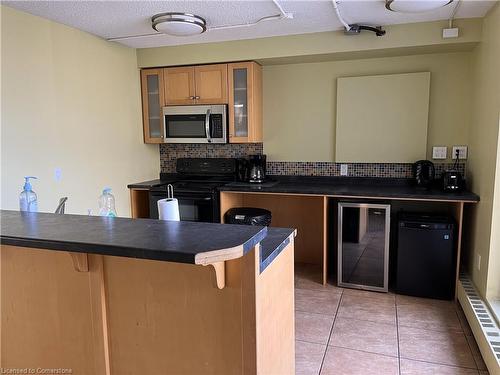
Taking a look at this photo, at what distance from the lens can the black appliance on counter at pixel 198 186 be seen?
3.68 m

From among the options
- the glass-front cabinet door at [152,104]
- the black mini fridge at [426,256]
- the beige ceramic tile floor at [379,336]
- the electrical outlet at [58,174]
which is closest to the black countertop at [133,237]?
the beige ceramic tile floor at [379,336]

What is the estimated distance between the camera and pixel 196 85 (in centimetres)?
384

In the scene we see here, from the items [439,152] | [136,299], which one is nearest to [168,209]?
[136,299]

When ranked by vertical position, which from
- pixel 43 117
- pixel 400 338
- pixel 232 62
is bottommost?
pixel 400 338

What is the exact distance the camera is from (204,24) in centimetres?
296

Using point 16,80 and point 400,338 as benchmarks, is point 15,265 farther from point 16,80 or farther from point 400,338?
point 400,338

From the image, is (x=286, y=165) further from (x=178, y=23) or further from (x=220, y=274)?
(x=220, y=274)

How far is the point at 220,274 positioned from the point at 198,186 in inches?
103

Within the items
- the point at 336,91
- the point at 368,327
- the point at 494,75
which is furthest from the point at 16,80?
the point at 494,75

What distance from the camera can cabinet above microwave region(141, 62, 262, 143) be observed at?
3730 millimetres

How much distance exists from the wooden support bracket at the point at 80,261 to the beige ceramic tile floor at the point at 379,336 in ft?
4.61

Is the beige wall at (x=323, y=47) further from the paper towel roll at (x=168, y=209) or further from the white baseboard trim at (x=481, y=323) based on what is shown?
the paper towel roll at (x=168, y=209)

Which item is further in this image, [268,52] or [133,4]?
[268,52]

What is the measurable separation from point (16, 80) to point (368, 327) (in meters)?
3.07
